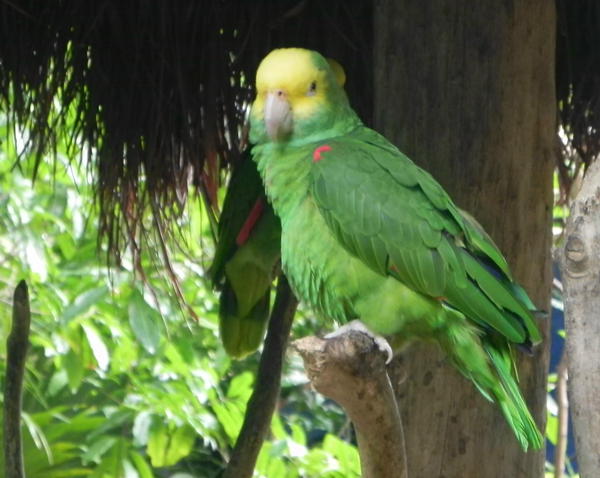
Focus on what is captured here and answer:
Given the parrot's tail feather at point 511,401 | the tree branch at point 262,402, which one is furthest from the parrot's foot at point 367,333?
the tree branch at point 262,402

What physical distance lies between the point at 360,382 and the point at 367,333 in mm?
174

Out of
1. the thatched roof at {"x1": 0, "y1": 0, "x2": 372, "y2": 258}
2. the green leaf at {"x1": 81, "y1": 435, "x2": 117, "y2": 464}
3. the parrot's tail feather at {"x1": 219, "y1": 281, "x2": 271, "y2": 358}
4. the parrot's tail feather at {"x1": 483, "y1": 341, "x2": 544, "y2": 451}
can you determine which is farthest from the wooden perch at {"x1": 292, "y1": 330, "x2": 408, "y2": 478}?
the green leaf at {"x1": 81, "y1": 435, "x2": 117, "y2": 464}

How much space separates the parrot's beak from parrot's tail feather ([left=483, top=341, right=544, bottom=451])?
438 millimetres

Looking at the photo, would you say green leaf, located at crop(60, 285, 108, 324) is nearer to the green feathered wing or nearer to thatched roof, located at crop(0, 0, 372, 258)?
thatched roof, located at crop(0, 0, 372, 258)

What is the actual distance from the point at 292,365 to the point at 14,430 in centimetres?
197

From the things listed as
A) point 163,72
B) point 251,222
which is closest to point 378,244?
point 251,222

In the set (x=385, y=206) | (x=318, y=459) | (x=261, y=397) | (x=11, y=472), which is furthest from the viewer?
(x=318, y=459)

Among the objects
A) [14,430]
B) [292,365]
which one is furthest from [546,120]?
[292,365]

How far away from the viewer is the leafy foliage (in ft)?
9.12

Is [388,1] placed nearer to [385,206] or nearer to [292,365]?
[385,206]

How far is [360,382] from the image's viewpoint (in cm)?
130

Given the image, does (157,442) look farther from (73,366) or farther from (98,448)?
(73,366)

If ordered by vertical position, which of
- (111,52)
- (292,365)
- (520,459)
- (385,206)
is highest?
(111,52)

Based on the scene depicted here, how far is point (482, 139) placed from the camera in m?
1.88
